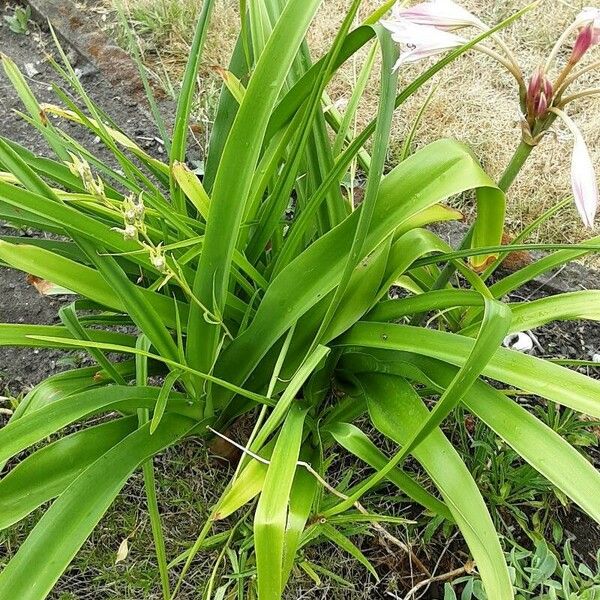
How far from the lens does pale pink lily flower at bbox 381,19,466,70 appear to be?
73 cm

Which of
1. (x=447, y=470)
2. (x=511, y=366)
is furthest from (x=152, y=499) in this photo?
(x=511, y=366)

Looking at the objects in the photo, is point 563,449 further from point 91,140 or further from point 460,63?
point 460,63

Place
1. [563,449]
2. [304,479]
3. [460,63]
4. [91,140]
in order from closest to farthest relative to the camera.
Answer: [563,449] < [304,479] < [91,140] < [460,63]

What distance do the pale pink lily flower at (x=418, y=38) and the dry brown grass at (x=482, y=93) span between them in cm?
118

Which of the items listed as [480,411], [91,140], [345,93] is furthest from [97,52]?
[480,411]

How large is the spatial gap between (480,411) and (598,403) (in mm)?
150

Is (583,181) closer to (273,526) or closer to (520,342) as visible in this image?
(273,526)

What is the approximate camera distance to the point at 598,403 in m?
0.83

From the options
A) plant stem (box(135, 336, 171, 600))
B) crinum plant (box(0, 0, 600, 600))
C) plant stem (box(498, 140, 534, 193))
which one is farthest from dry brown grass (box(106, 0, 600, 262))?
plant stem (box(135, 336, 171, 600))

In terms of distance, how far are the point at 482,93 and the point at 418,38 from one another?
5.19ft

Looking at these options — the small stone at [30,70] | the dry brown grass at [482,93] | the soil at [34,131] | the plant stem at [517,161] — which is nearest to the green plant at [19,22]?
the soil at [34,131]

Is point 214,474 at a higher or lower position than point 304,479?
lower

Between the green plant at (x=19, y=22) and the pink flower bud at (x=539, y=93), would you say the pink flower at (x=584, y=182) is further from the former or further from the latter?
the green plant at (x=19, y=22)

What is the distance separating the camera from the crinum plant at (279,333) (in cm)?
79
